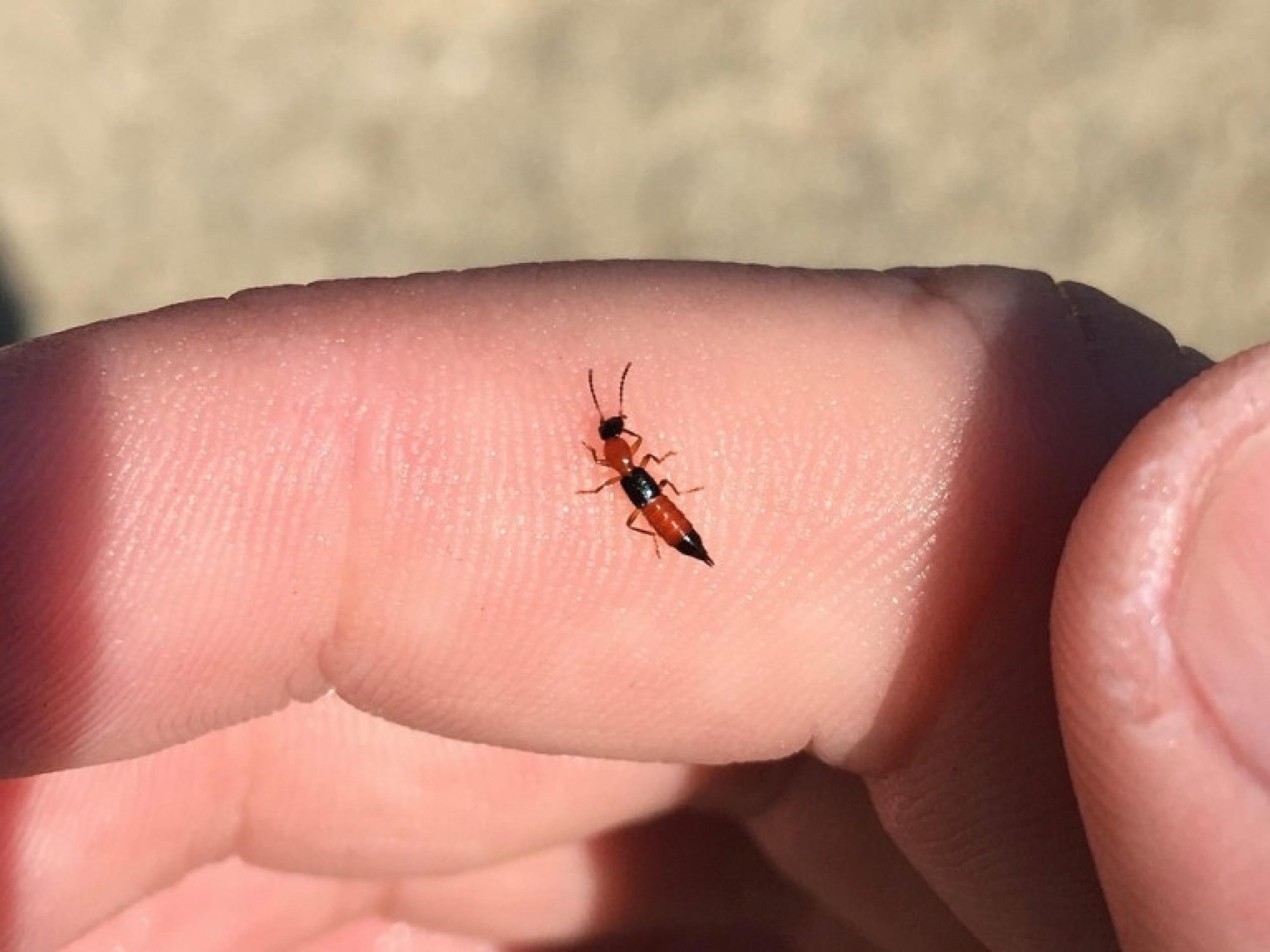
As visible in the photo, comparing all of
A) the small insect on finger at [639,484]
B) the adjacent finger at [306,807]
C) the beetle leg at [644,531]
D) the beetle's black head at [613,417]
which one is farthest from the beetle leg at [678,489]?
the adjacent finger at [306,807]

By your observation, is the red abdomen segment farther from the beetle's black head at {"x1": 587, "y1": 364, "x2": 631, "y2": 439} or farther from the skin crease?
the beetle's black head at {"x1": 587, "y1": 364, "x2": 631, "y2": 439}

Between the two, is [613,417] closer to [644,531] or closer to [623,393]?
[623,393]

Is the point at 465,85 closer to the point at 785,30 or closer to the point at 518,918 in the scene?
the point at 785,30

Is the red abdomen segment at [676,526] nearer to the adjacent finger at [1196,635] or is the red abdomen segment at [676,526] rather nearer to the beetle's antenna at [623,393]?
the beetle's antenna at [623,393]

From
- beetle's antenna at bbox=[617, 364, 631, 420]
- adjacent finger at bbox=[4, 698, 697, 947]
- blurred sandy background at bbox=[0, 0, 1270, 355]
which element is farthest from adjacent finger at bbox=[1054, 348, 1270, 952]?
blurred sandy background at bbox=[0, 0, 1270, 355]

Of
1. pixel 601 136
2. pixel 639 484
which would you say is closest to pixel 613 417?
pixel 639 484
